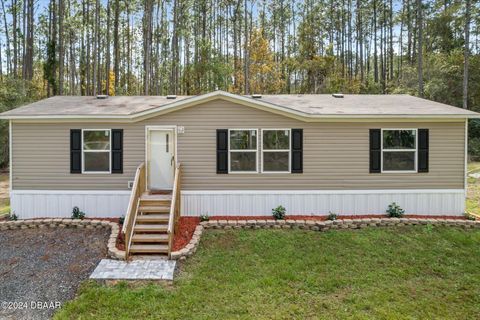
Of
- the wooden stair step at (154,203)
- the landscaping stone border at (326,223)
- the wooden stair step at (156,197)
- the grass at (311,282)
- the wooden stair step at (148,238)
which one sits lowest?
the grass at (311,282)

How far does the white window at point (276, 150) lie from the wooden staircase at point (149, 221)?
8.29 feet

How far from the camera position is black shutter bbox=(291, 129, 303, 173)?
8977mm

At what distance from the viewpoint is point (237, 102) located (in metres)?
8.84

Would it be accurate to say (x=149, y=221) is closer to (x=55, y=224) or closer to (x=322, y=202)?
(x=55, y=224)

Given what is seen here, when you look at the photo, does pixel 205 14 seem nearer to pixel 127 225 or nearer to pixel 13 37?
pixel 13 37

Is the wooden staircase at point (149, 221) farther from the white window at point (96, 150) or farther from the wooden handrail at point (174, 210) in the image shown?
the white window at point (96, 150)

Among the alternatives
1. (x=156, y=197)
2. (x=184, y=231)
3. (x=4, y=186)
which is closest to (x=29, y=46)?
(x=4, y=186)

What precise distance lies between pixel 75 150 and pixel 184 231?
13.1ft

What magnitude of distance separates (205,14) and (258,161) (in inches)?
901

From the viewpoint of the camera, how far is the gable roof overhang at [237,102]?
862cm

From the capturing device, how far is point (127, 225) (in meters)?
6.68

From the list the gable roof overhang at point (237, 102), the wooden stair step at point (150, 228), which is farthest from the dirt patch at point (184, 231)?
the gable roof overhang at point (237, 102)

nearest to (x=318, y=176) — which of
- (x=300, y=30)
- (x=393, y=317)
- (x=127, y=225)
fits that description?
(x=393, y=317)

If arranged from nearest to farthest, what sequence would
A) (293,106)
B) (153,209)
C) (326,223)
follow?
(153,209)
(326,223)
(293,106)
